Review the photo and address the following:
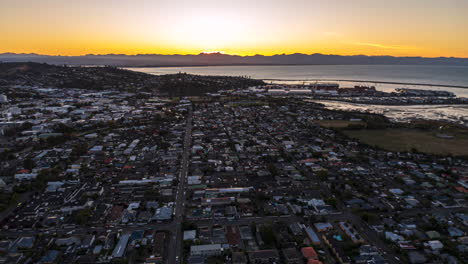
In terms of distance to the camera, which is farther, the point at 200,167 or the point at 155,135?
the point at 155,135

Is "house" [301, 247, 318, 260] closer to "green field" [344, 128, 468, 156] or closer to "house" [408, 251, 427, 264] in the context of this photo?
"house" [408, 251, 427, 264]

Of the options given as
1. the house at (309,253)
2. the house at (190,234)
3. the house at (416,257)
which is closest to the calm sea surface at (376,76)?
the house at (416,257)

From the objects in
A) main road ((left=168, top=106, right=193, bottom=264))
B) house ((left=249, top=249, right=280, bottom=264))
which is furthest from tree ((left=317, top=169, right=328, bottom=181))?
main road ((left=168, top=106, right=193, bottom=264))

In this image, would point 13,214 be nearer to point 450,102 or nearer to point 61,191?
point 61,191

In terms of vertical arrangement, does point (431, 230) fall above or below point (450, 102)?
below

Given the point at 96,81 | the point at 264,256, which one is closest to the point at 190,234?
the point at 264,256

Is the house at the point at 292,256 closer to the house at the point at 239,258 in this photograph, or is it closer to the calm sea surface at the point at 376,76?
the house at the point at 239,258

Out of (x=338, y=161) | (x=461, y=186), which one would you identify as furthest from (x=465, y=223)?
(x=338, y=161)

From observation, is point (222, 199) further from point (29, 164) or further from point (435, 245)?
point (29, 164)

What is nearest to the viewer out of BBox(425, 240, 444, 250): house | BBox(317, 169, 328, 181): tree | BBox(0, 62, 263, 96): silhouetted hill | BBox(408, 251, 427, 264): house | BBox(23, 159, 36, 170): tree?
BBox(408, 251, 427, 264): house
